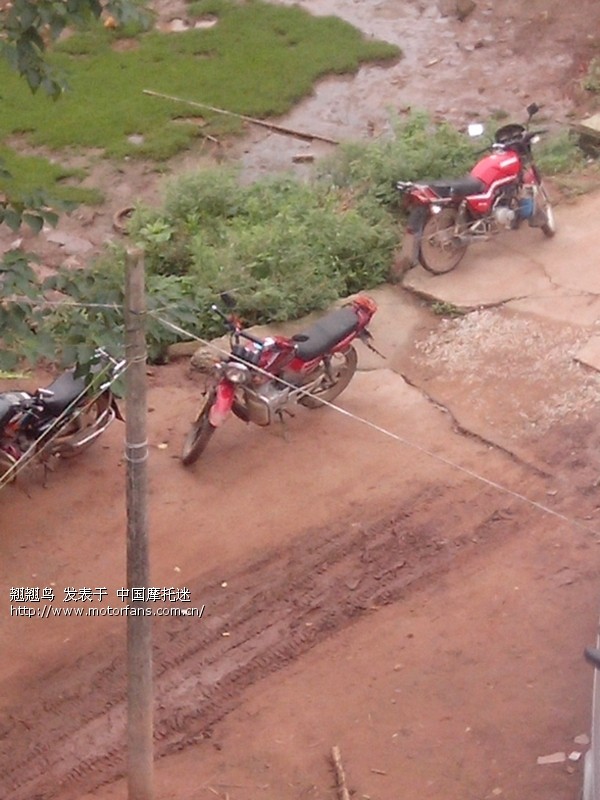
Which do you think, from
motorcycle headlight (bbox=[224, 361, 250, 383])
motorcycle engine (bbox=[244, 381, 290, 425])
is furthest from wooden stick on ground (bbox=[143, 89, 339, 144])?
motorcycle headlight (bbox=[224, 361, 250, 383])

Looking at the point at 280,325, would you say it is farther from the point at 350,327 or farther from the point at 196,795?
the point at 196,795

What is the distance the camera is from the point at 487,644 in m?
5.60

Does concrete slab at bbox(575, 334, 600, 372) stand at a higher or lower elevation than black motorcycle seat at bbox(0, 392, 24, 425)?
lower

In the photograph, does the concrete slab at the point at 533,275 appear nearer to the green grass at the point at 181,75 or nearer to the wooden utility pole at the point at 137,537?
the green grass at the point at 181,75

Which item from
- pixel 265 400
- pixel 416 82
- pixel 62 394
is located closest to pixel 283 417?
pixel 265 400

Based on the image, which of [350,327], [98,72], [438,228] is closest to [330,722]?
[350,327]

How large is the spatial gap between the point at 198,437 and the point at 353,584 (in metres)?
1.37

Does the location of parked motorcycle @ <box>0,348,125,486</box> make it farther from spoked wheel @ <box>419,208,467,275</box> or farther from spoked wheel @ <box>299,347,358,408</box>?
spoked wheel @ <box>419,208,467,275</box>

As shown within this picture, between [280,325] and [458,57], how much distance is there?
649 centimetres

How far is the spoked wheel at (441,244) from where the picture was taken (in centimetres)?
850

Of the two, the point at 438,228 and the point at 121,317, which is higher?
the point at 121,317

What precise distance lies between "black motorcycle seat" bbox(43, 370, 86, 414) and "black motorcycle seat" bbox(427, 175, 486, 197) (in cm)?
320

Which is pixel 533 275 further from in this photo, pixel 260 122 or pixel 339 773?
pixel 339 773

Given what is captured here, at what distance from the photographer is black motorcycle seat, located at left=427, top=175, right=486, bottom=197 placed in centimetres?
842
